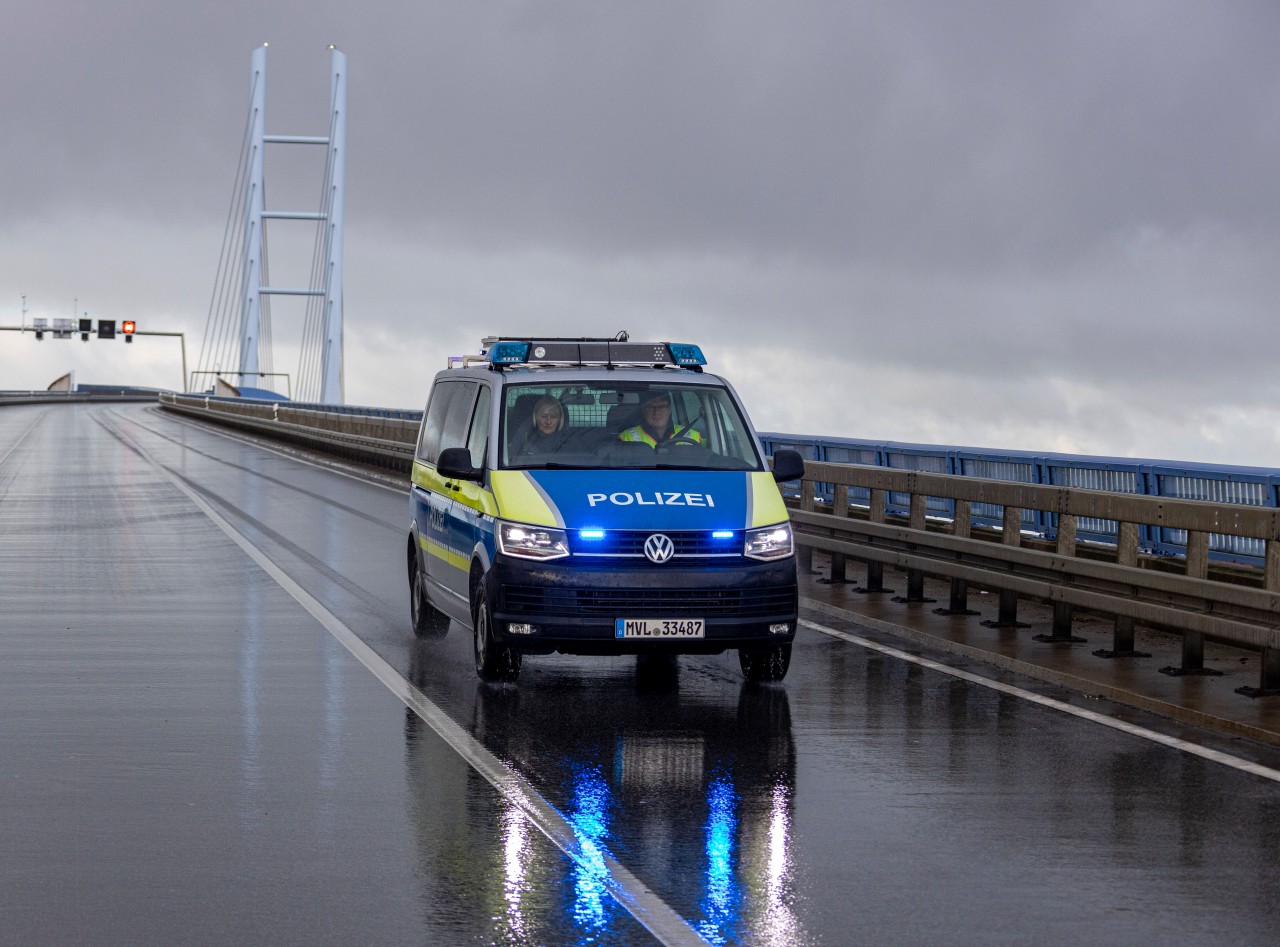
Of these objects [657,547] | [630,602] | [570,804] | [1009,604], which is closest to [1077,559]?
[1009,604]

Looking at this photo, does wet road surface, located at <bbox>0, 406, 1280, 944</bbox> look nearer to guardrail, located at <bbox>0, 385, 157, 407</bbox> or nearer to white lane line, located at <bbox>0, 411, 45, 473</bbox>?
white lane line, located at <bbox>0, 411, 45, 473</bbox>

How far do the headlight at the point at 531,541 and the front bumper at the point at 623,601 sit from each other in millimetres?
52

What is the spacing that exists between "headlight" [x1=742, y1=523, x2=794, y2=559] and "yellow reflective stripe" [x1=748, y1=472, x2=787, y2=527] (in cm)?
5

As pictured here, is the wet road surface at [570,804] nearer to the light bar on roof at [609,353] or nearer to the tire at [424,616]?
the tire at [424,616]

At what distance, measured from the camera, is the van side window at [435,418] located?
44.1ft

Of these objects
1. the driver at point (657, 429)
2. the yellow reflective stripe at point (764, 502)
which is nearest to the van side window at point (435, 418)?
the driver at point (657, 429)

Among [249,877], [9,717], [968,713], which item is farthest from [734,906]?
[9,717]

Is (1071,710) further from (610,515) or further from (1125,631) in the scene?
(610,515)

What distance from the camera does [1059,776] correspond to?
861cm

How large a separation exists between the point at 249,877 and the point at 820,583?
11.1 meters

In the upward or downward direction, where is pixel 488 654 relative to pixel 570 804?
upward

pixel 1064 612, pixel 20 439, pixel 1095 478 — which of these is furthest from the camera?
pixel 20 439

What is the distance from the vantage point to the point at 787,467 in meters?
11.7

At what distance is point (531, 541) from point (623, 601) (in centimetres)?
63
